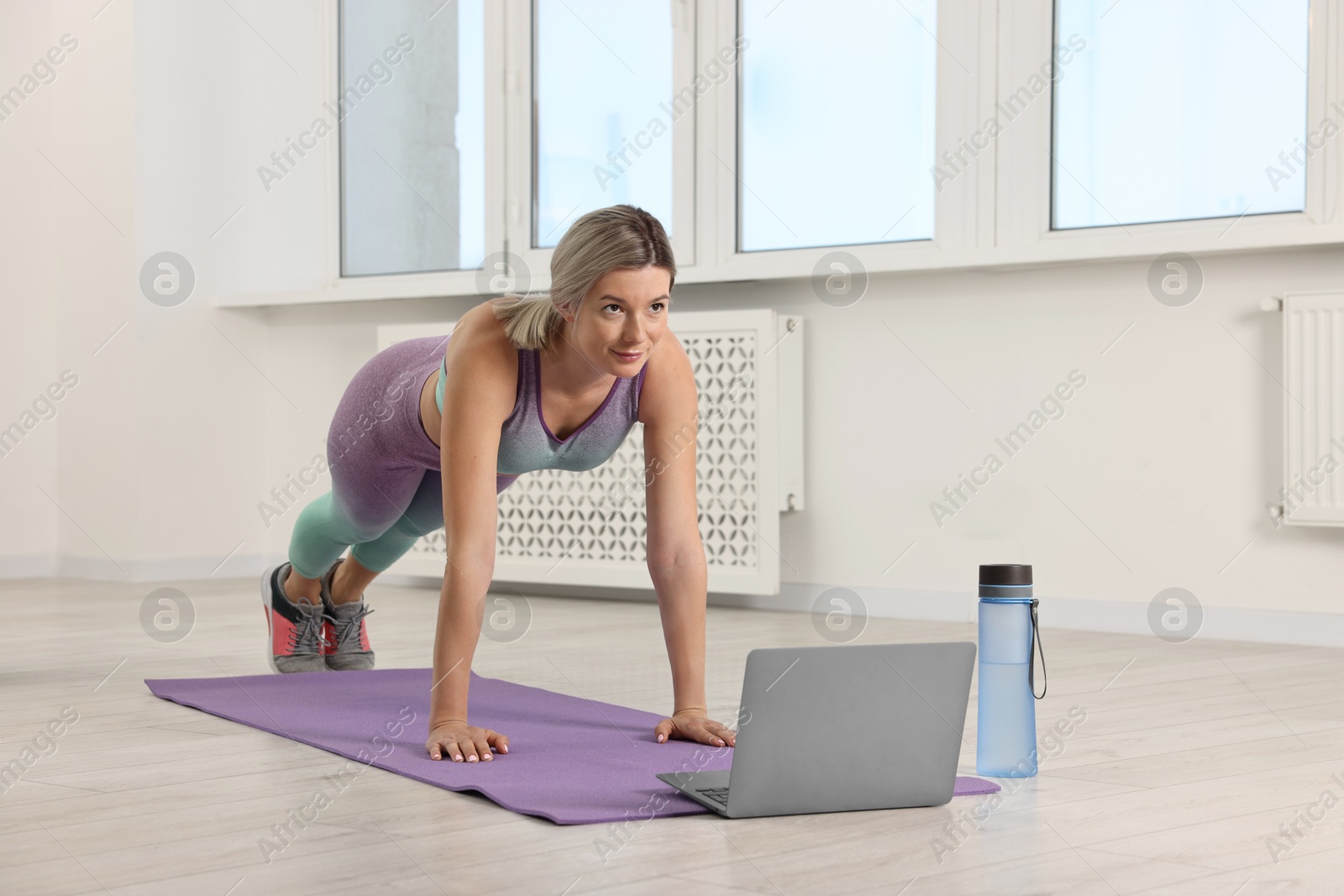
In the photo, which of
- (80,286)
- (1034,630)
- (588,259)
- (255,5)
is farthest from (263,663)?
(255,5)

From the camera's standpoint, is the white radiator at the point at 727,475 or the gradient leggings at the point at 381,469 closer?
the gradient leggings at the point at 381,469

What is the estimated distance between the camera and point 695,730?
188 centimetres

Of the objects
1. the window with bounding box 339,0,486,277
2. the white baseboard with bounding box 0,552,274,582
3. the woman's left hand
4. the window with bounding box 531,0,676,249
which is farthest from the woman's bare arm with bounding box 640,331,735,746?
the white baseboard with bounding box 0,552,274,582

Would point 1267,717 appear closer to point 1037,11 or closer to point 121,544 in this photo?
point 1037,11

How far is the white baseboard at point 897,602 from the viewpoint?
3.08m

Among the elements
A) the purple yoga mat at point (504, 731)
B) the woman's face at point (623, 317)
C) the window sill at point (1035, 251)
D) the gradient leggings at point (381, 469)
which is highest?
the window sill at point (1035, 251)

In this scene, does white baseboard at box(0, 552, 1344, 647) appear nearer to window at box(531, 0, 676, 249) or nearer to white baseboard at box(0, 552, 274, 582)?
white baseboard at box(0, 552, 274, 582)

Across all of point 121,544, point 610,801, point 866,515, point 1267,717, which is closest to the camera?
point 610,801

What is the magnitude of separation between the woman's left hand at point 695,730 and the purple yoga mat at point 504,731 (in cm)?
1

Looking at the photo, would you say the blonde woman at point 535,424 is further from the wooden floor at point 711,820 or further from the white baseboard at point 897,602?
the white baseboard at point 897,602

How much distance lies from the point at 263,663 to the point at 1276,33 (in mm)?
2529

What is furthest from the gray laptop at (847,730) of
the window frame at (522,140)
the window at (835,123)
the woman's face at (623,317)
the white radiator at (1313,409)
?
the window frame at (522,140)

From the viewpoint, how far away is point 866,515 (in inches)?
145

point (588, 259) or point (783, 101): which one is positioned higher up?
point (783, 101)
